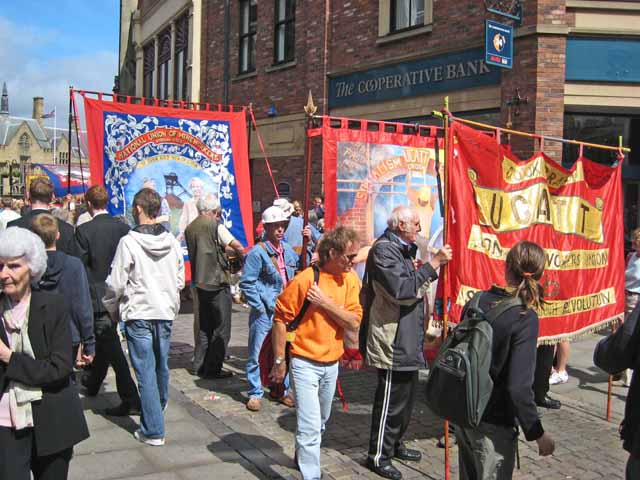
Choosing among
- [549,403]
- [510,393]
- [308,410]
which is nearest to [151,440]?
[308,410]

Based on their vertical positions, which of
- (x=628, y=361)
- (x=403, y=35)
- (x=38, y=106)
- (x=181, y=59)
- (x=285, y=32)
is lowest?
(x=628, y=361)

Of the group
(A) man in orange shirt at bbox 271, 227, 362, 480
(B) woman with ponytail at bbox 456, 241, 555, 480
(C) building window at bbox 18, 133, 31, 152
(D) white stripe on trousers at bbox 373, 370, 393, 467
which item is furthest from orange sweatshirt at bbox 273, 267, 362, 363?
(C) building window at bbox 18, 133, 31, 152

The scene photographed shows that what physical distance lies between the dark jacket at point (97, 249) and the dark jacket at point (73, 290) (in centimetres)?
133

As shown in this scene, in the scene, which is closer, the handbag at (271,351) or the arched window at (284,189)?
the handbag at (271,351)

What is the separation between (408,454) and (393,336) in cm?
98

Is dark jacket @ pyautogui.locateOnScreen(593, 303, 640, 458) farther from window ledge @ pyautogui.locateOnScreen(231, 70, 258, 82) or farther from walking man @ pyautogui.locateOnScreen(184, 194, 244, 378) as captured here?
window ledge @ pyautogui.locateOnScreen(231, 70, 258, 82)

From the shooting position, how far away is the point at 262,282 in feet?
20.4

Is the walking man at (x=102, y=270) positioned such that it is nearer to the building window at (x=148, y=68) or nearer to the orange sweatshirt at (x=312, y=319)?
the orange sweatshirt at (x=312, y=319)

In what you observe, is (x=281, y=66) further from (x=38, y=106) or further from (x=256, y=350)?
(x=38, y=106)

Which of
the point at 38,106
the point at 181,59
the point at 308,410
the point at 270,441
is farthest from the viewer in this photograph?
the point at 38,106

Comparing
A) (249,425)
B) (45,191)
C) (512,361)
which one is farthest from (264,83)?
(512,361)

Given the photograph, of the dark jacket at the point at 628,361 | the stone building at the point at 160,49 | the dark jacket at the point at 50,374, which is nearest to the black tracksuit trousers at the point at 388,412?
the dark jacket at the point at 628,361

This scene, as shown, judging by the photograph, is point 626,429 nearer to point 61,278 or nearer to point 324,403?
point 324,403

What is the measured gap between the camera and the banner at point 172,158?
353 inches
